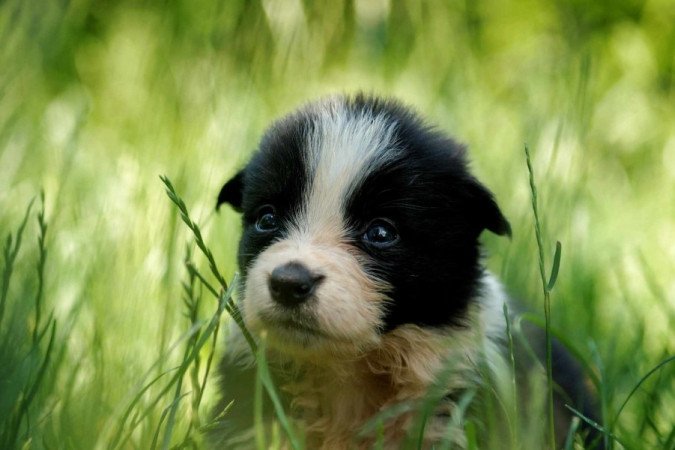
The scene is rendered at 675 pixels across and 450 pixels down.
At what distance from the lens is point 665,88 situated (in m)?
8.47

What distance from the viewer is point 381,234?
132 inches

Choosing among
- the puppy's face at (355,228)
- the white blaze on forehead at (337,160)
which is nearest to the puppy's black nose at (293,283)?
the puppy's face at (355,228)

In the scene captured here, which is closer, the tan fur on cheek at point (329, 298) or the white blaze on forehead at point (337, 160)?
the tan fur on cheek at point (329, 298)

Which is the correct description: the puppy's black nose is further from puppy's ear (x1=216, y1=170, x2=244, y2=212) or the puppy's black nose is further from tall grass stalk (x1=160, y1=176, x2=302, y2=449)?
puppy's ear (x1=216, y1=170, x2=244, y2=212)

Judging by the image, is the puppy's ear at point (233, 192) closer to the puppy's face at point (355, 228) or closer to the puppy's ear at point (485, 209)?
the puppy's face at point (355, 228)

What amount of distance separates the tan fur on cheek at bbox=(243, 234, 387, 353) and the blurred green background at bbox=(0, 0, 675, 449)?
1.09 ft

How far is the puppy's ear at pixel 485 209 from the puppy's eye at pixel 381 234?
36 centimetres

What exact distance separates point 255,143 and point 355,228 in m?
2.21

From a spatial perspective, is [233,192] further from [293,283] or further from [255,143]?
[255,143]

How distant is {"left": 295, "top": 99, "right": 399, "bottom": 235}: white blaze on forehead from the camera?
332cm

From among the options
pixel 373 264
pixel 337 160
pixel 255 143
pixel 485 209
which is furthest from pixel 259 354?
pixel 255 143

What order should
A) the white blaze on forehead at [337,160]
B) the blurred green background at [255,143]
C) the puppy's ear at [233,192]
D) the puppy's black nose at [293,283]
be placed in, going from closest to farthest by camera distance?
the puppy's black nose at [293,283] < the blurred green background at [255,143] < the white blaze on forehead at [337,160] < the puppy's ear at [233,192]

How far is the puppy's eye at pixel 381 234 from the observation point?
3334 millimetres

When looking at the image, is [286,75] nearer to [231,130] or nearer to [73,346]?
[231,130]
